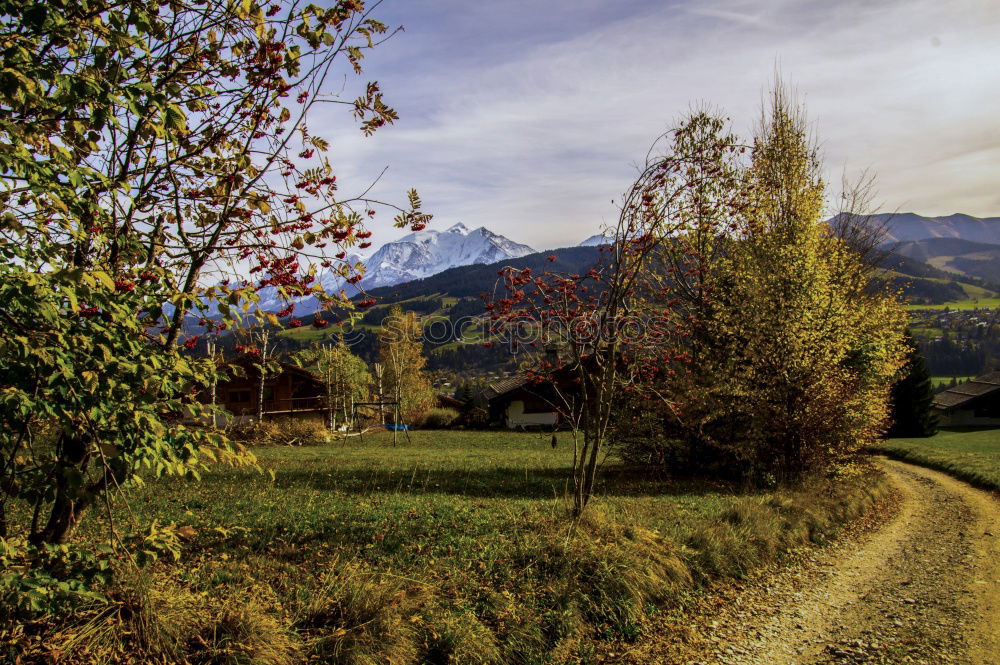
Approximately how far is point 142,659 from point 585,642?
466cm

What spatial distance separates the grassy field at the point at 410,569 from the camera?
17.6 ft

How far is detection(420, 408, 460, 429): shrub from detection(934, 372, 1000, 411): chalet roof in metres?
57.5

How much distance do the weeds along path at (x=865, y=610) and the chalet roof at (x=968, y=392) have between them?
69.9m

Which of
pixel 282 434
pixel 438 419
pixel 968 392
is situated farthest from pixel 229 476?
pixel 968 392

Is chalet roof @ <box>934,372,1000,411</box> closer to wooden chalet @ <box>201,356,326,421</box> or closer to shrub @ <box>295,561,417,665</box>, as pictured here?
wooden chalet @ <box>201,356,326,421</box>

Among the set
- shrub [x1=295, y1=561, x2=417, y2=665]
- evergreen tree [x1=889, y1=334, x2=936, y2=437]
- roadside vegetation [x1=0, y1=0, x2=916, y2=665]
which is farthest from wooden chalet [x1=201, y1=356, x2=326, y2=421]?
evergreen tree [x1=889, y1=334, x2=936, y2=437]

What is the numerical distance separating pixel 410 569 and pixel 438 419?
49.3 m

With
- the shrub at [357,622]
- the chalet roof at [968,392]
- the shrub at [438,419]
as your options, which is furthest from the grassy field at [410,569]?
the chalet roof at [968,392]

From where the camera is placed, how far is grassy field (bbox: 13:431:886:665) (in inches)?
211

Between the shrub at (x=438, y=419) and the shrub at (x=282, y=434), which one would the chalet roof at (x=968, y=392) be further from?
the shrub at (x=282, y=434)

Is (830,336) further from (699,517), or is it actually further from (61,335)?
(61,335)

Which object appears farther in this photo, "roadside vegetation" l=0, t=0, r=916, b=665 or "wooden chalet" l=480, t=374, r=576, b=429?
"wooden chalet" l=480, t=374, r=576, b=429

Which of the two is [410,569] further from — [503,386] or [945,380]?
[945,380]

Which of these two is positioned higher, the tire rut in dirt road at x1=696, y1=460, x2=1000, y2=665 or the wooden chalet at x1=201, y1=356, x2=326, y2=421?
the wooden chalet at x1=201, y1=356, x2=326, y2=421
